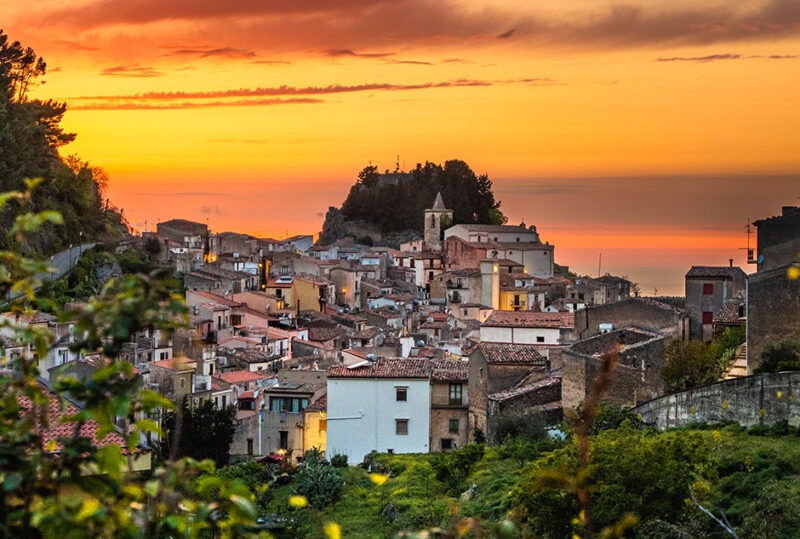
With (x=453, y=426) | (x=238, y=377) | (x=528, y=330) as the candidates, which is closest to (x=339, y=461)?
(x=453, y=426)

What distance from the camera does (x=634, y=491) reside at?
13.9m

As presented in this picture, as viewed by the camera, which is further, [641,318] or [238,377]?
[238,377]

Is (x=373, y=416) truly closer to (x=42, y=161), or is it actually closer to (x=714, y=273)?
(x=714, y=273)

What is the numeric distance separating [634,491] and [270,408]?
1849cm

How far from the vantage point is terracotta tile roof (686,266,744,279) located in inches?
1282

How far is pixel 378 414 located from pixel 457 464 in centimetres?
608

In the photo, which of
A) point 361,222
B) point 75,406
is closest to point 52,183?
point 75,406

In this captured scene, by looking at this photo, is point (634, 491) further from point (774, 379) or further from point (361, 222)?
point (361, 222)

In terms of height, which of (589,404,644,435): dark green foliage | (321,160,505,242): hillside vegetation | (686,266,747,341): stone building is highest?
(321,160,505,242): hillside vegetation

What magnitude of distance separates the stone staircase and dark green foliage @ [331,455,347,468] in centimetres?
960

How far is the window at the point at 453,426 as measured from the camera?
90.5ft

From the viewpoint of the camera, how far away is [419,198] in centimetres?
9669

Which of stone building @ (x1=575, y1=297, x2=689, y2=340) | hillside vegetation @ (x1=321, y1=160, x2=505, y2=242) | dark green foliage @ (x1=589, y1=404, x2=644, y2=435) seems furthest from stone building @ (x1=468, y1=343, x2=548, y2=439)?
hillside vegetation @ (x1=321, y1=160, x2=505, y2=242)

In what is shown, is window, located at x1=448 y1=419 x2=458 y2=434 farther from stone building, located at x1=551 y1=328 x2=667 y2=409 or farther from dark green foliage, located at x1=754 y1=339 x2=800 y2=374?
dark green foliage, located at x1=754 y1=339 x2=800 y2=374
